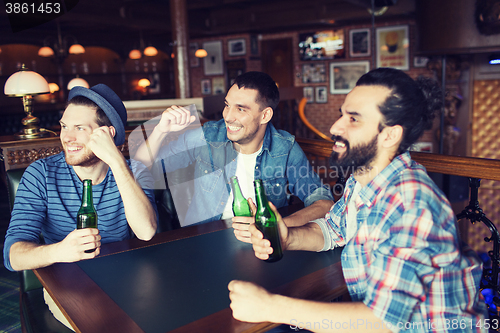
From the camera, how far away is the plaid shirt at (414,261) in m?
0.91

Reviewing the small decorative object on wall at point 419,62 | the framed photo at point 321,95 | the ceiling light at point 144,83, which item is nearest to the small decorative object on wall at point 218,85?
the ceiling light at point 144,83

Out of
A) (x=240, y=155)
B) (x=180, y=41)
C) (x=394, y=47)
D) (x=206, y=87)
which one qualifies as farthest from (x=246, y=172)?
(x=206, y=87)

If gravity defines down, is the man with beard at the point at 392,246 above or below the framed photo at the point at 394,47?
below

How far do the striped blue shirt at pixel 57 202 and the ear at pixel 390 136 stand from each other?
986mm

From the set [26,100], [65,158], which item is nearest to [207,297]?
[65,158]

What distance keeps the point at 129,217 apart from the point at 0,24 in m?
7.99

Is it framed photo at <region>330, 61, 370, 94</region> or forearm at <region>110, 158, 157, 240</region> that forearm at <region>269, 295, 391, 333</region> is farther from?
framed photo at <region>330, 61, 370, 94</region>

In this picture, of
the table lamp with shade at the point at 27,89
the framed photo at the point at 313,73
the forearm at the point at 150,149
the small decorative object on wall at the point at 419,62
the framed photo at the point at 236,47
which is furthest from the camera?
the framed photo at the point at 236,47

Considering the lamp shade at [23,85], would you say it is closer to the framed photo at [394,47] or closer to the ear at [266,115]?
the ear at [266,115]

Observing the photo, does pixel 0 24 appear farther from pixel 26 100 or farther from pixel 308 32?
pixel 308 32

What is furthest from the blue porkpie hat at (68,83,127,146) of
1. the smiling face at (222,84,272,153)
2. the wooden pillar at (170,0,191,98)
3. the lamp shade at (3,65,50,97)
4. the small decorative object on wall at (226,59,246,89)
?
the small decorative object on wall at (226,59,246,89)

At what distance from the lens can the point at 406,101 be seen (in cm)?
114

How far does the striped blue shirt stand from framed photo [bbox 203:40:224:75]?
917 cm

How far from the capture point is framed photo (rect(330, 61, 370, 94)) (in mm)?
8461
